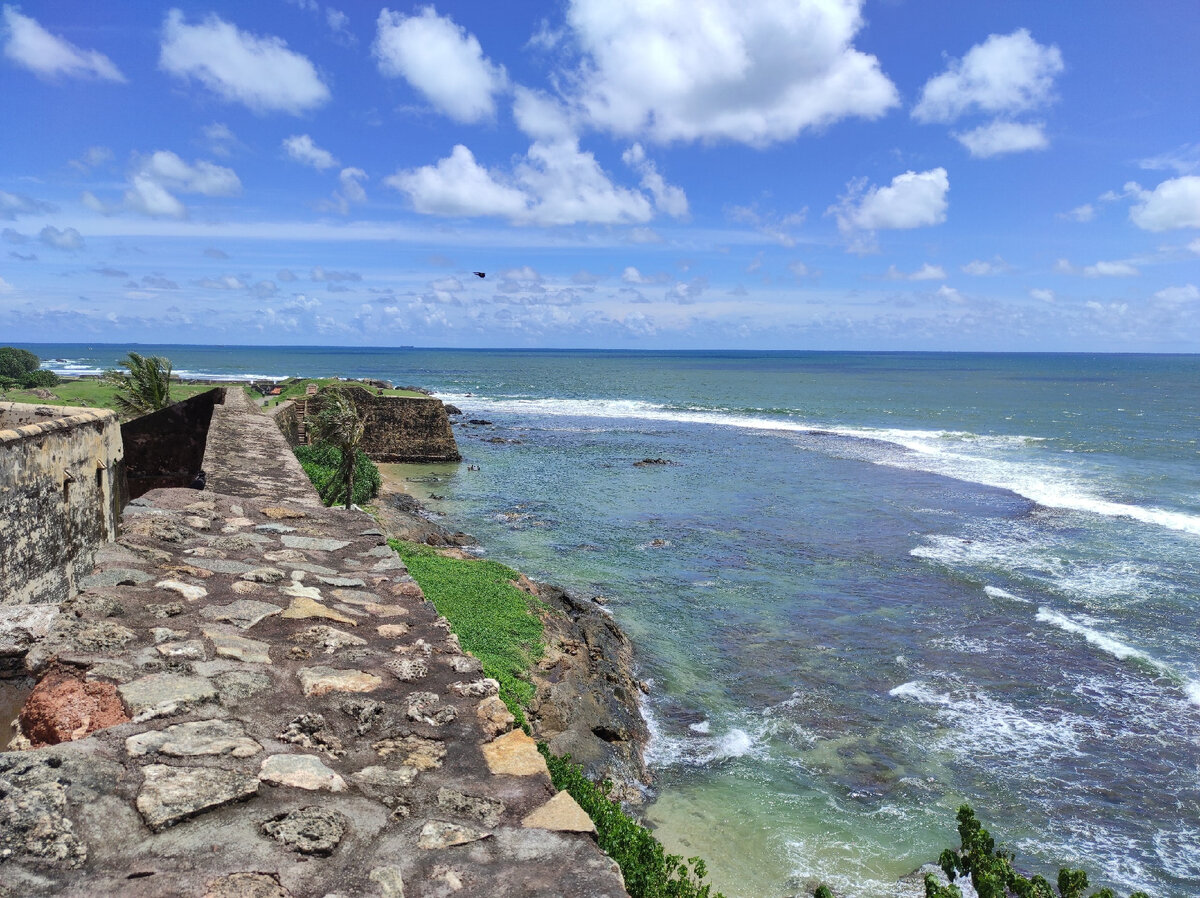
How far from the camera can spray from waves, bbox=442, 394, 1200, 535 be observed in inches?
1073

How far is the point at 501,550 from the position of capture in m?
20.0

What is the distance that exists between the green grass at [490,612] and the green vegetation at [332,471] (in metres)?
4.42

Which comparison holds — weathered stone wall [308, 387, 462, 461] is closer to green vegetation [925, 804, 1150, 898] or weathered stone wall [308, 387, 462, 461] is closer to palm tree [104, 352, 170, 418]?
palm tree [104, 352, 170, 418]

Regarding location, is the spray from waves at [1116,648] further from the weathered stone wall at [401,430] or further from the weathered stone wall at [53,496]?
the weathered stone wall at [401,430]

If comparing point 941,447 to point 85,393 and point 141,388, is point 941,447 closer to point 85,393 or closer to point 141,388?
point 141,388

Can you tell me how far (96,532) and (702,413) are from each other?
57.5 meters

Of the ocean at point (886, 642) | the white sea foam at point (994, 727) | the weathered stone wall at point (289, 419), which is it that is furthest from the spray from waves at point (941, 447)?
the weathered stone wall at point (289, 419)

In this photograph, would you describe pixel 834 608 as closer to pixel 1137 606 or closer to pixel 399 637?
pixel 1137 606

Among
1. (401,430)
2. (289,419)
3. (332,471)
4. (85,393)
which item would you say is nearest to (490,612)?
(332,471)

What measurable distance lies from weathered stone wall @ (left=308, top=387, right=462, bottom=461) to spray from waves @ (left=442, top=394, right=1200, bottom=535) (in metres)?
20.0

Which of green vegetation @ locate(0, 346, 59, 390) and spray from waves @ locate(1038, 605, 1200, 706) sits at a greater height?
green vegetation @ locate(0, 346, 59, 390)

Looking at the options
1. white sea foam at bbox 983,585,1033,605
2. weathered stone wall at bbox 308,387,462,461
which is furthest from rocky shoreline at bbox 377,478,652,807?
weathered stone wall at bbox 308,387,462,461

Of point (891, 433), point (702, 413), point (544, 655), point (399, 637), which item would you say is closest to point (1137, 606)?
point (544, 655)

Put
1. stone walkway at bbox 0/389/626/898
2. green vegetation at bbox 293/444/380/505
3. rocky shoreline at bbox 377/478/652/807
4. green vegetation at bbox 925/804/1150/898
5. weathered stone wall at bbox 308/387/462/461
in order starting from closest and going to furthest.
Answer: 1. stone walkway at bbox 0/389/626/898
2. green vegetation at bbox 925/804/1150/898
3. rocky shoreline at bbox 377/478/652/807
4. green vegetation at bbox 293/444/380/505
5. weathered stone wall at bbox 308/387/462/461
